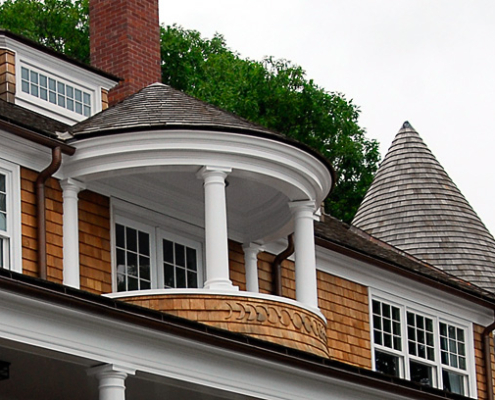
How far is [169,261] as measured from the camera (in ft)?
70.6

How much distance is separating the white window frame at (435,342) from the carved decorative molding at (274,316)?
4.13 meters

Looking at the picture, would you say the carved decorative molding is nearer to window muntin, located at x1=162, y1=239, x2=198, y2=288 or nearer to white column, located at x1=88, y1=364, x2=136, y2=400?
window muntin, located at x1=162, y1=239, x2=198, y2=288

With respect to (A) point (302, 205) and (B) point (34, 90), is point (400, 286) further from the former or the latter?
(B) point (34, 90)

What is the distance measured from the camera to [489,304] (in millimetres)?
27250

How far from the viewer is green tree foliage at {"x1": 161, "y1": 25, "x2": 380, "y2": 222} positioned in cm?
4391

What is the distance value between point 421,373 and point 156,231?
6819 millimetres

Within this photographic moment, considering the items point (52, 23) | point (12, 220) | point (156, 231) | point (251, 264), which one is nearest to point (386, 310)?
point (251, 264)

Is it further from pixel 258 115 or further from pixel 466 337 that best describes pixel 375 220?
pixel 258 115

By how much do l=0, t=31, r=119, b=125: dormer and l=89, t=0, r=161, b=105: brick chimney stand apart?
4.72ft

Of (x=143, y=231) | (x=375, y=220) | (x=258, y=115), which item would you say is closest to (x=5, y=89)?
(x=143, y=231)

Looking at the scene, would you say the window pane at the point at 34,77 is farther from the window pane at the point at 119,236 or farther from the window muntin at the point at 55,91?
the window pane at the point at 119,236

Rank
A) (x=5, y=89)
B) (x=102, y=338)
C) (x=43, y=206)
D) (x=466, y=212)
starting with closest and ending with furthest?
1. (x=102, y=338)
2. (x=43, y=206)
3. (x=5, y=89)
4. (x=466, y=212)

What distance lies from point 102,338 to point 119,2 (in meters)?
11.0

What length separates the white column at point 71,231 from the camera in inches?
770
